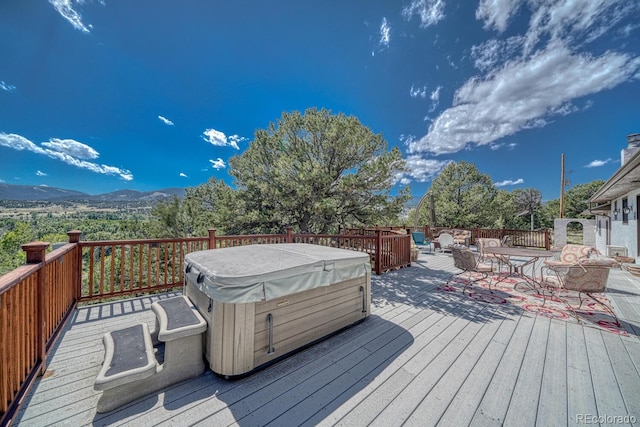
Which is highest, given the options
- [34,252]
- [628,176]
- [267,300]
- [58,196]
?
[58,196]

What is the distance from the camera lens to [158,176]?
196ft

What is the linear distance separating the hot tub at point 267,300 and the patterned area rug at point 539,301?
3.01m

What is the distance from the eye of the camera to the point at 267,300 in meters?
2.16

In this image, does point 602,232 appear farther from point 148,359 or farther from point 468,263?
point 148,359

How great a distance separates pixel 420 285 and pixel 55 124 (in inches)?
2391

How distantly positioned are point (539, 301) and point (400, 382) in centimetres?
385

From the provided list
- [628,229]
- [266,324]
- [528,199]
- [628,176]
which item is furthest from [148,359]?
[528,199]

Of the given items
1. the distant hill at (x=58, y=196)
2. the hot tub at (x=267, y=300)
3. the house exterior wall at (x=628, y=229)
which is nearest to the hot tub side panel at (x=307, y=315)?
the hot tub at (x=267, y=300)

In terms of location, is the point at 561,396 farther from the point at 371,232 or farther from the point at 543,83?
the point at 543,83

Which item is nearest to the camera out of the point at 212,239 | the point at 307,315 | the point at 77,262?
the point at 307,315

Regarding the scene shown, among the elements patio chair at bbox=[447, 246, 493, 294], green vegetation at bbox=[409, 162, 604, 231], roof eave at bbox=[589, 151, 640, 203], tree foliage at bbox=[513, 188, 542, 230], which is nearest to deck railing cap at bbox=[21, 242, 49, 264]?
patio chair at bbox=[447, 246, 493, 294]

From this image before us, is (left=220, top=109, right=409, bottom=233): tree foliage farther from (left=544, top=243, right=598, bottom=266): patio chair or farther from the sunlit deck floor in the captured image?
the sunlit deck floor

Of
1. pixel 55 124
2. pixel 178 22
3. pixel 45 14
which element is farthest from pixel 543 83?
pixel 55 124

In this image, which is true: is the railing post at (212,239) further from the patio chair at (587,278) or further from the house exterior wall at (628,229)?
the house exterior wall at (628,229)
